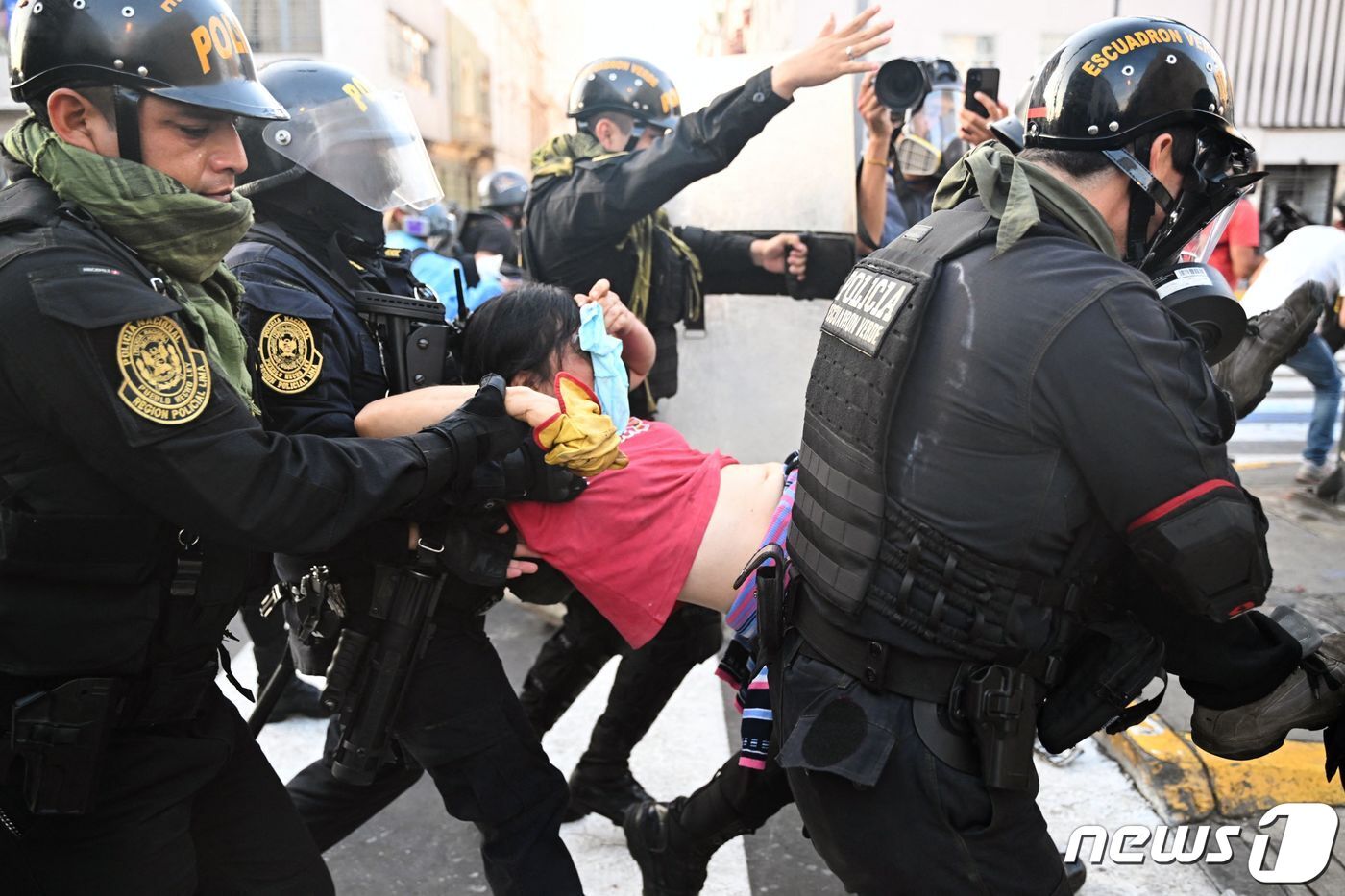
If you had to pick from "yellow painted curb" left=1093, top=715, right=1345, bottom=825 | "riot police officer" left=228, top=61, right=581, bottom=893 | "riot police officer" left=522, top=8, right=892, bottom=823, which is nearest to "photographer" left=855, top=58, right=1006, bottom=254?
"riot police officer" left=522, top=8, right=892, bottom=823

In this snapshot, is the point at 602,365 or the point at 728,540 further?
the point at 602,365

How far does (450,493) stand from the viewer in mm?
2127

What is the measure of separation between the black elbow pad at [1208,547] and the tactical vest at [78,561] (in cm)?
148

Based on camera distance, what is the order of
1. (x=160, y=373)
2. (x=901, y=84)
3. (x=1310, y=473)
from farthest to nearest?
1. (x=1310, y=473)
2. (x=901, y=84)
3. (x=160, y=373)

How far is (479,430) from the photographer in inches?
79.9

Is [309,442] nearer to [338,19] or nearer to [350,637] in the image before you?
[350,637]

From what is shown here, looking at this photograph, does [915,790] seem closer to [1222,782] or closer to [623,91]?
[1222,782]

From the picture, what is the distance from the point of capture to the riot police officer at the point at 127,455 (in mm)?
1620

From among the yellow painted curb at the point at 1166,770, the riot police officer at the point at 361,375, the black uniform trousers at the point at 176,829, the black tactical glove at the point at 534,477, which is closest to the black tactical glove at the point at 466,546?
the riot police officer at the point at 361,375

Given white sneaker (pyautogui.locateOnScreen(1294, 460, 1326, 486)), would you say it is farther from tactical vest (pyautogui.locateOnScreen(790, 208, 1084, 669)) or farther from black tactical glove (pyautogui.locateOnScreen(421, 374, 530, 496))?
black tactical glove (pyautogui.locateOnScreen(421, 374, 530, 496))

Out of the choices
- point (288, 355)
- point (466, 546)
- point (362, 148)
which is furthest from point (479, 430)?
point (362, 148)

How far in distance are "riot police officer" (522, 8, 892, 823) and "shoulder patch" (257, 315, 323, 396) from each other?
107 cm

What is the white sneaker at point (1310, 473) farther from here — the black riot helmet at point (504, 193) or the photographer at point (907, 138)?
the black riot helmet at point (504, 193)

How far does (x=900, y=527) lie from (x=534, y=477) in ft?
2.61
